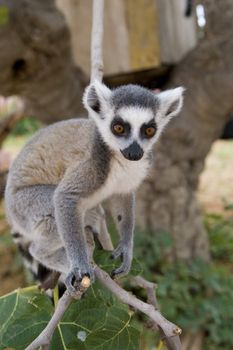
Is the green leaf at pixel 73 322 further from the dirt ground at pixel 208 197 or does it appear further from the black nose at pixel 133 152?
the dirt ground at pixel 208 197

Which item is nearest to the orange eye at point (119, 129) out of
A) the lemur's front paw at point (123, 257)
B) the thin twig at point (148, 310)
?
the lemur's front paw at point (123, 257)

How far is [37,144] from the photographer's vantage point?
2.16 m

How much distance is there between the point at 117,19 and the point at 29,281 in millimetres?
2076

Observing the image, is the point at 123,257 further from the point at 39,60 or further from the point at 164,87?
the point at 164,87

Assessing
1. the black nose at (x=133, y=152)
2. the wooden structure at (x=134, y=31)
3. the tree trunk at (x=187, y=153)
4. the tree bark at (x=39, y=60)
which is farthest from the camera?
the tree trunk at (x=187, y=153)

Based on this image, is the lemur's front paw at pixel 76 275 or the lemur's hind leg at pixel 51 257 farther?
the lemur's hind leg at pixel 51 257

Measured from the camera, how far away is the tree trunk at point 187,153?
174 inches

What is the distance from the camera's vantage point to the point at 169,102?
2061 millimetres

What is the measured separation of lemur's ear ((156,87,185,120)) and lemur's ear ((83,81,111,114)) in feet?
0.64

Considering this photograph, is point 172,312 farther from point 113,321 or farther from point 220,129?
point 113,321

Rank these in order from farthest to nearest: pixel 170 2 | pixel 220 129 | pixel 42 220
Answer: pixel 220 129 < pixel 170 2 < pixel 42 220

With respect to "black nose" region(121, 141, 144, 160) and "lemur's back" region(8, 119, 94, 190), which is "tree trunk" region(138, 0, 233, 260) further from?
"black nose" region(121, 141, 144, 160)

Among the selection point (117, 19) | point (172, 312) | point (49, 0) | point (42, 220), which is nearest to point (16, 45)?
point (49, 0)

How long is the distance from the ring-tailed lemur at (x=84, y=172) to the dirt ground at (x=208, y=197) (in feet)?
7.84
